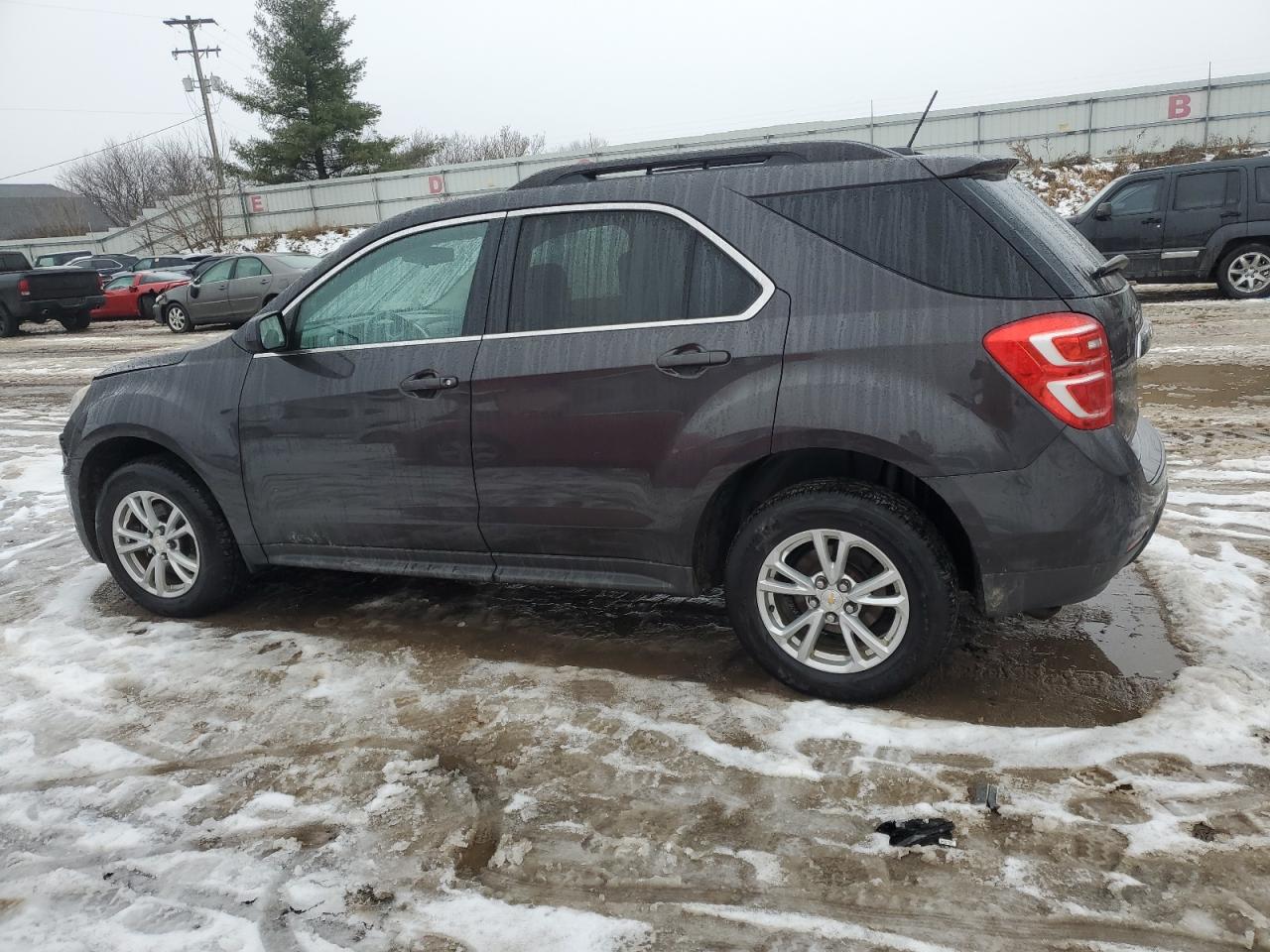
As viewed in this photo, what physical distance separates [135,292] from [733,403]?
891 inches

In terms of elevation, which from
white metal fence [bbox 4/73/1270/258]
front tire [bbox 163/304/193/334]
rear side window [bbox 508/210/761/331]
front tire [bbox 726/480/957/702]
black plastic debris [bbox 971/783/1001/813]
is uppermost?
white metal fence [bbox 4/73/1270/258]

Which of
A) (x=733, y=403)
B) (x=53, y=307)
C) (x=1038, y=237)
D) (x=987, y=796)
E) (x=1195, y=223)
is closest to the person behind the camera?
(x=987, y=796)

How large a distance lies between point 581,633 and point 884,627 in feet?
4.49

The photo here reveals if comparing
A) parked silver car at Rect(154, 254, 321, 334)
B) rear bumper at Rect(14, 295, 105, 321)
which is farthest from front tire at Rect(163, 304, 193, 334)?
rear bumper at Rect(14, 295, 105, 321)

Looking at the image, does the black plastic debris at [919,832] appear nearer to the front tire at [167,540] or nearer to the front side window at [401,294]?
the front side window at [401,294]

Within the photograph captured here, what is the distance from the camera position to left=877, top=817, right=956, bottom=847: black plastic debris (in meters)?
2.58

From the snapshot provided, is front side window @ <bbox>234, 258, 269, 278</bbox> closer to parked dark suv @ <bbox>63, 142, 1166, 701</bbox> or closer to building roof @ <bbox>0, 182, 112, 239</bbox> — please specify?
parked dark suv @ <bbox>63, 142, 1166, 701</bbox>

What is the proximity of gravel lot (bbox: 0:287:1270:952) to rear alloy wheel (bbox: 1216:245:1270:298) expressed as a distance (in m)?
9.93

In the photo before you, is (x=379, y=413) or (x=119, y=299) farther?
(x=119, y=299)

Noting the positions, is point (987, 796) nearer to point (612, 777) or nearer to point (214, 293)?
point (612, 777)

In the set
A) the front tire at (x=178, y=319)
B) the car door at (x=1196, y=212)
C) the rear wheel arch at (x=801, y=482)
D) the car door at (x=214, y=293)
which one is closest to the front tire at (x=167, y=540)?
the rear wheel arch at (x=801, y=482)

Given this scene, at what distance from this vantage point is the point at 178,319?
1938 cm

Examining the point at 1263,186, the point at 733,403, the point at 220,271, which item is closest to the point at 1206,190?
the point at 1263,186

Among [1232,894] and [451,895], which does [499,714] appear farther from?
[1232,894]
